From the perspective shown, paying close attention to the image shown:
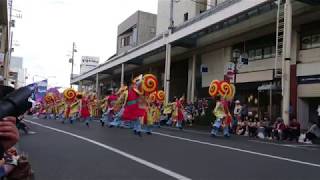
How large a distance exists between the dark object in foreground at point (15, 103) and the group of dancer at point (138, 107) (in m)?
16.7

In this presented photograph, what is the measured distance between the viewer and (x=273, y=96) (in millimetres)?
31844

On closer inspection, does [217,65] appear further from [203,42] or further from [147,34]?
[147,34]

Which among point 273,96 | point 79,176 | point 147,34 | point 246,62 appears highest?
point 147,34

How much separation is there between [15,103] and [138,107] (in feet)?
56.8

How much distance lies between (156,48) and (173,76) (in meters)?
6.98

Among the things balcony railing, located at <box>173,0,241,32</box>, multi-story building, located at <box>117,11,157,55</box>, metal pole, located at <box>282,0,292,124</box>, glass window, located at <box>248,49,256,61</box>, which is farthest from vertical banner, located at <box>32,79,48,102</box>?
multi-story building, located at <box>117,11,157,55</box>

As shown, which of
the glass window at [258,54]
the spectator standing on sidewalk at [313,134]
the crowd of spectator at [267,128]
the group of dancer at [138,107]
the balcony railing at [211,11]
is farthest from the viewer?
the glass window at [258,54]

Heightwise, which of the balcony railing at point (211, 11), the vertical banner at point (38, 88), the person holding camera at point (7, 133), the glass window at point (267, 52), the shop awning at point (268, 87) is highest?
the balcony railing at point (211, 11)

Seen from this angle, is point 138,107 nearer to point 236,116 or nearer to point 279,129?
point 279,129

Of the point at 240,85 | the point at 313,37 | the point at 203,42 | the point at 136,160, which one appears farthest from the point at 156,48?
the point at 136,160

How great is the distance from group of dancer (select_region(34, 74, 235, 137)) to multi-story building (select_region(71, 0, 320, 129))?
172 inches

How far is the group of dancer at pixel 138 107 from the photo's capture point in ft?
65.0

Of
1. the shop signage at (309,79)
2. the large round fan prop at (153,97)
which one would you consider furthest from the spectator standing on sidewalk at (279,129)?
the large round fan prop at (153,97)

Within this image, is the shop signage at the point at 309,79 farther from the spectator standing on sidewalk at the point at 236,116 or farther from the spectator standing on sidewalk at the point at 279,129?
the spectator standing on sidewalk at the point at 279,129
